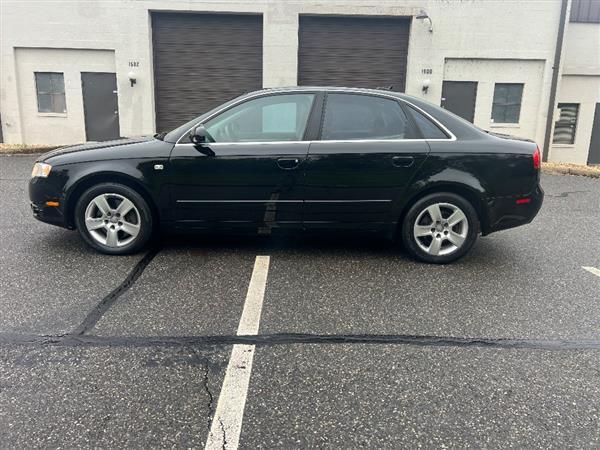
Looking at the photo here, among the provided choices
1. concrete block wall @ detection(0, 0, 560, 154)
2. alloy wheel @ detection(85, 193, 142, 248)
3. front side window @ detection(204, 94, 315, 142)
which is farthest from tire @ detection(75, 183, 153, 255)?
concrete block wall @ detection(0, 0, 560, 154)

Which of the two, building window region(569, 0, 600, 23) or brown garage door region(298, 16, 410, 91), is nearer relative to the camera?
brown garage door region(298, 16, 410, 91)

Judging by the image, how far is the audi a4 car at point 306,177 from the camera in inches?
177

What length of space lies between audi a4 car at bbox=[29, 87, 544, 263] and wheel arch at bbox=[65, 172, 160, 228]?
11 mm

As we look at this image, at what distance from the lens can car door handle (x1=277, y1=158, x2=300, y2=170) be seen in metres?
4.45

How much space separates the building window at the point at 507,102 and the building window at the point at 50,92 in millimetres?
12889

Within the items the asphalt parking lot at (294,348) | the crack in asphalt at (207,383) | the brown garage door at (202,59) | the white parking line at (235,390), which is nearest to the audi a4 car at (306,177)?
the asphalt parking lot at (294,348)

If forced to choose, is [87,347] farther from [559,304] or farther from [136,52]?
[136,52]

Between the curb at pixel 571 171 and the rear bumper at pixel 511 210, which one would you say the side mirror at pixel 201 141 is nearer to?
the rear bumper at pixel 511 210

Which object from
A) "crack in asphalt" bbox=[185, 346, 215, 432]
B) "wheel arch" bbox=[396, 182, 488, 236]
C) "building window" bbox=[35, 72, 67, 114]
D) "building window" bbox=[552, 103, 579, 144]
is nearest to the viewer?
"crack in asphalt" bbox=[185, 346, 215, 432]

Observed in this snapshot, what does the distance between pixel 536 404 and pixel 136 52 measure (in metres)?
13.9

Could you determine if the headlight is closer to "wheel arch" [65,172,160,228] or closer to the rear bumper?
"wheel arch" [65,172,160,228]

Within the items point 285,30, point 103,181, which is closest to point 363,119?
point 103,181

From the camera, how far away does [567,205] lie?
8055 mm

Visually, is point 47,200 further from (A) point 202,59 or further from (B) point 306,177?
(A) point 202,59
